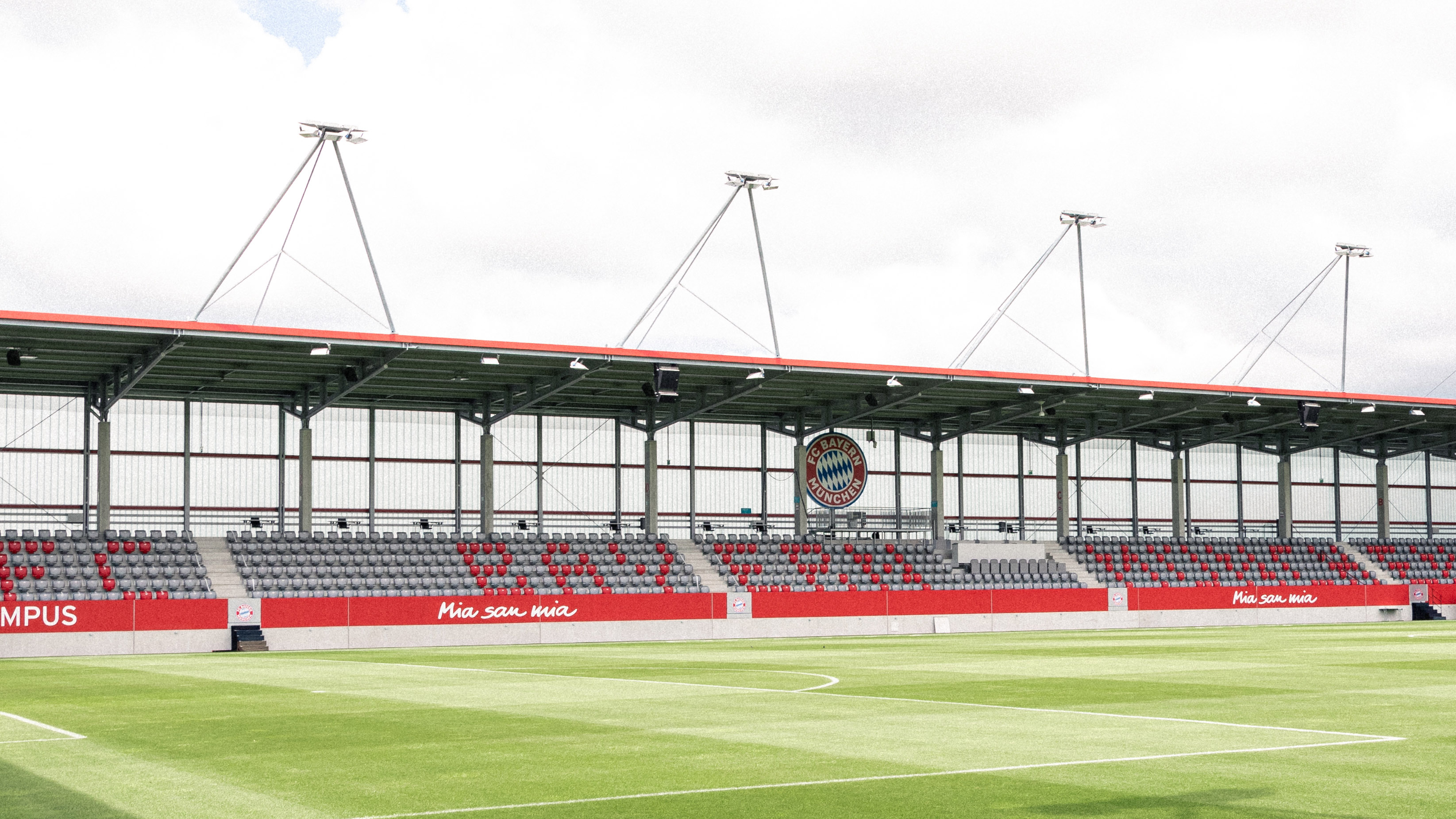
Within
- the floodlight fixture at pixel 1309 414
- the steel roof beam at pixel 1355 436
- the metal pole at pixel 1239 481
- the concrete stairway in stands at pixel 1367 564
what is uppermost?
the floodlight fixture at pixel 1309 414

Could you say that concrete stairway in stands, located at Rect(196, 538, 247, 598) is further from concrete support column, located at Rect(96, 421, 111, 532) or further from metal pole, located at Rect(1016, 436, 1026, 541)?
metal pole, located at Rect(1016, 436, 1026, 541)

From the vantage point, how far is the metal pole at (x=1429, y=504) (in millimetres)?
75562

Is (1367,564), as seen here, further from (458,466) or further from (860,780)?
(860,780)

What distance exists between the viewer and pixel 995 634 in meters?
46.8

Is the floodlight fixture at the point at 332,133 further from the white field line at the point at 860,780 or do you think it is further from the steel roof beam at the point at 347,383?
the white field line at the point at 860,780

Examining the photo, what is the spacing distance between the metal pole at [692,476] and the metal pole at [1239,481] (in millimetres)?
26580

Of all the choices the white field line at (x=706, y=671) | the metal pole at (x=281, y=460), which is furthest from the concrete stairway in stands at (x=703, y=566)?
the white field line at (x=706, y=671)

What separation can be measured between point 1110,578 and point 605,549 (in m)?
20.5

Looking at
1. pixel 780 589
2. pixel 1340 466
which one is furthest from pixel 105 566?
pixel 1340 466

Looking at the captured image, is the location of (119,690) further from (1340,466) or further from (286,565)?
(1340,466)

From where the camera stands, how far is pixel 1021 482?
215ft

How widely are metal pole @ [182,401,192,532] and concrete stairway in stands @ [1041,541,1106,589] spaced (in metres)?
32.0

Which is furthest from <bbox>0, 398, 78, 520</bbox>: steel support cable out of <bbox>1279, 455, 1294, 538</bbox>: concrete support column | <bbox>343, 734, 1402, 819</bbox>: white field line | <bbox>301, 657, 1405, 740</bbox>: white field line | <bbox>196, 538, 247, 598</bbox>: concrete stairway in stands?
<bbox>1279, 455, 1294, 538</bbox>: concrete support column

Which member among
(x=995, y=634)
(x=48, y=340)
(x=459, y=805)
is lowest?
(x=995, y=634)
